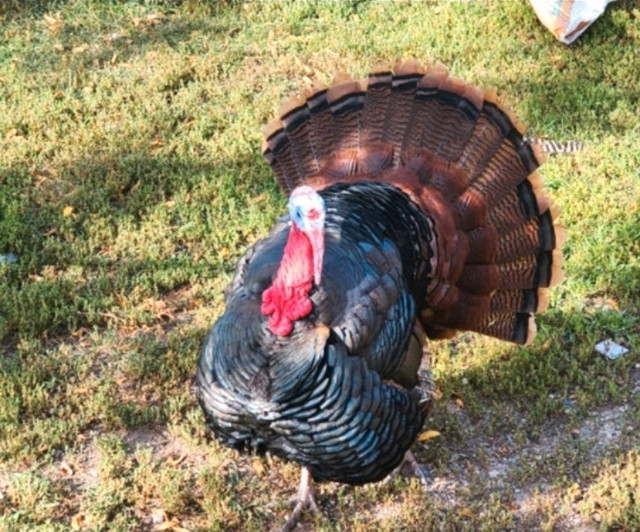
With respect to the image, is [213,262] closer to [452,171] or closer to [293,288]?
[452,171]

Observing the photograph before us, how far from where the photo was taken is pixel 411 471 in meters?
5.18

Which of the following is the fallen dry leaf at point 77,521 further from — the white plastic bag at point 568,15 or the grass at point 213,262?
the white plastic bag at point 568,15

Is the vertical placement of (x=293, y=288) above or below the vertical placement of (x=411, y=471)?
above

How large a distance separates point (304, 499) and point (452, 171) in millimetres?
1658

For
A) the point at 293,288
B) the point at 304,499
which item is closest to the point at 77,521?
the point at 304,499

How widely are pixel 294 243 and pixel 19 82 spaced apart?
195 inches

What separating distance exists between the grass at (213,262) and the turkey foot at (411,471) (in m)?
0.07

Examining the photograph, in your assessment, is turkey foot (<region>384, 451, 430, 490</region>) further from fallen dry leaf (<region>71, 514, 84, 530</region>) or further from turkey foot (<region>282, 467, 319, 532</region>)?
fallen dry leaf (<region>71, 514, 84, 530</region>)

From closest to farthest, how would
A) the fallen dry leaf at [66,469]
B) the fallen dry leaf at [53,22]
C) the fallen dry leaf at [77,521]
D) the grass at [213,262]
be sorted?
the fallen dry leaf at [77,521], the grass at [213,262], the fallen dry leaf at [66,469], the fallen dry leaf at [53,22]

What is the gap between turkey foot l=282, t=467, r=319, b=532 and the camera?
4.95 metres

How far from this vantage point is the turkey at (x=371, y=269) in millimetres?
4125

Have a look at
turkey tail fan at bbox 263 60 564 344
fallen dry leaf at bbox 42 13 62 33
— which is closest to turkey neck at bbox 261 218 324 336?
turkey tail fan at bbox 263 60 564 344

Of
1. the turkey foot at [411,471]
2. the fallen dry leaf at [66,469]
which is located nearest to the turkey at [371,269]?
the turkey foot at [411,471]

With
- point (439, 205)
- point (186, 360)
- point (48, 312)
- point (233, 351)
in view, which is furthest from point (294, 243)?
point (48, 312)
